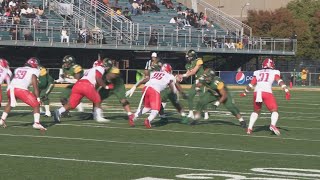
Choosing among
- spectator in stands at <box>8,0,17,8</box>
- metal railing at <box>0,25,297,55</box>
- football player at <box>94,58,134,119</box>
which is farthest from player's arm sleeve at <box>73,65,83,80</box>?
spectator in stands at <box>8,0,17,8</box>

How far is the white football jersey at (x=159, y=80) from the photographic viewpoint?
20906 mm

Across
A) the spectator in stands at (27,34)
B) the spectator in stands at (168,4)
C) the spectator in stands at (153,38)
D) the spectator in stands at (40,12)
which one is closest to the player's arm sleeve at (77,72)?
the spectator in stands at (27,34)

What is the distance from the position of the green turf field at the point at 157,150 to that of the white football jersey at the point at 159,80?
99 centimetres

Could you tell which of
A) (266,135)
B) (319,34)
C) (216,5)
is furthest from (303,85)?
(266,135)

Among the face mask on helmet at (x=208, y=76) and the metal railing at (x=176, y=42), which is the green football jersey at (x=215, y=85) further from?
the metal railing at (x=176, y=42)

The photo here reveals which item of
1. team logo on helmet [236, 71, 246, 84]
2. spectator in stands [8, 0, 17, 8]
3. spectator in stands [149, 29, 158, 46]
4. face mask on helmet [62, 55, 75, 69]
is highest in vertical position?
spectator in stands [8, 0, 17, 8]

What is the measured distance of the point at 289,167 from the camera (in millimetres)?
13359

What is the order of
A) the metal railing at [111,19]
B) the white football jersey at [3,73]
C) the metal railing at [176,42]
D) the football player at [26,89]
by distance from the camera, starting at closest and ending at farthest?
the football player at [26,89] < the white football jersey at [3,73] < the metal railing at [176,42] < the metal railing at [111,19]

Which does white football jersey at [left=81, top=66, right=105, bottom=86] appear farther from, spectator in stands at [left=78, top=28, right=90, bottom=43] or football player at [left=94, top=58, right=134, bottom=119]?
spectator in stands at [left=78, top=28, right=90, bottom=43]

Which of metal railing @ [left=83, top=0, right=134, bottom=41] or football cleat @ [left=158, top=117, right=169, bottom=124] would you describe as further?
metal railing @ [left=83, top=0, right=134, bottom=41]

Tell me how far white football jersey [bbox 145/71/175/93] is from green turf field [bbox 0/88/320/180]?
0.99 meters

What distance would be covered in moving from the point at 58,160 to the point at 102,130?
235 inches

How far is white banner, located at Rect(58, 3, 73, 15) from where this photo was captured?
50.2 metres

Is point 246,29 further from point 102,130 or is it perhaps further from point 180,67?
point 102,130
